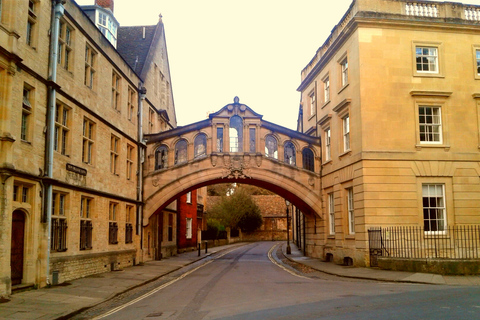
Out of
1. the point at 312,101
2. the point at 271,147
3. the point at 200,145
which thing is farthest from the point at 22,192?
the point at 312,101

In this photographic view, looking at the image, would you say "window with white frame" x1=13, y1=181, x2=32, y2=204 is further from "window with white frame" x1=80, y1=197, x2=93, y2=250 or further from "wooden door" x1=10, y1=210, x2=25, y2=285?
"window with white frame" x1=80, y1=197, x2=93, y2=250

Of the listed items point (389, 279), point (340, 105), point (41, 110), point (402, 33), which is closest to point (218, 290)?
point (389, 279)

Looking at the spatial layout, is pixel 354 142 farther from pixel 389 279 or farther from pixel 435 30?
pixel 389 279

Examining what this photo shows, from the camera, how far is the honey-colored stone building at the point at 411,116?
71.4ft

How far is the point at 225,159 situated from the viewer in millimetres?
27922

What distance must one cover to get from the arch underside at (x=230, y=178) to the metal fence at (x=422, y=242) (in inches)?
285

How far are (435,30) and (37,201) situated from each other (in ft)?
62.3

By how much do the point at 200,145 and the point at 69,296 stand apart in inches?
618

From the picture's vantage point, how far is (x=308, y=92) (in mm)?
32344

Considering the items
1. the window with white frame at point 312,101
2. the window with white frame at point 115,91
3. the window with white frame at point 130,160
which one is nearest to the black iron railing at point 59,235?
the window with white frame at point 115,91

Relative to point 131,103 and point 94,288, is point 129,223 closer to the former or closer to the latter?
point 131,103

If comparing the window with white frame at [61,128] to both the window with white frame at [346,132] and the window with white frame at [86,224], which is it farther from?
the window with white frame at [346,132]

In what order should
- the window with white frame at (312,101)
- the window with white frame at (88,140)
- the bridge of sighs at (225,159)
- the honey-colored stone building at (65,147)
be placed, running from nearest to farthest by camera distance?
the honey-colored stone building at (65,147) → the window with white frame at (88,140) → the bridge of sighs at (225,159) → the window with white frame at (312,101)

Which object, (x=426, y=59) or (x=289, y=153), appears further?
(x=289, y=153)
